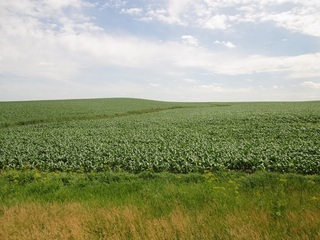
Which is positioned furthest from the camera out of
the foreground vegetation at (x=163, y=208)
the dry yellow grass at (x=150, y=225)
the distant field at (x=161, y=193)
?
the distant field at (x=161, y=193)

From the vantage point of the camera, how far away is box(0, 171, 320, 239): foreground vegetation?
5.79 meters

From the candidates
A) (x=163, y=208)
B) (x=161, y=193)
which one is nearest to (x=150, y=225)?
(x=163, y=208)

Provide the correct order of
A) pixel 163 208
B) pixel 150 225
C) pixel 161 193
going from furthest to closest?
pixel 161 193 < pixel 163 208 < pixel 150 225

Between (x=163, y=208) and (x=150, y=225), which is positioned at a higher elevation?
(x=150, y=225)

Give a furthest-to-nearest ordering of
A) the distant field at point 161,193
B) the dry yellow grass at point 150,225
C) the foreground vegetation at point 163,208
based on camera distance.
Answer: the distant field at point 161,193, the foreground vegetation at point 163,208, the dry yellow grass at point 150,225

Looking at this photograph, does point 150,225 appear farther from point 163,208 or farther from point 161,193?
point 161,193

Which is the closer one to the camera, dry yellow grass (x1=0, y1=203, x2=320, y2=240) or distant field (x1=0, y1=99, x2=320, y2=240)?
dry yellow grass (x1=0, y1=203, x2=320, y2=240)

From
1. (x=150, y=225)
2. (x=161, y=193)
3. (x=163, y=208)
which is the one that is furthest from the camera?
(x=161, y=193)

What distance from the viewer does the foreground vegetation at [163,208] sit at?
579 centimetres

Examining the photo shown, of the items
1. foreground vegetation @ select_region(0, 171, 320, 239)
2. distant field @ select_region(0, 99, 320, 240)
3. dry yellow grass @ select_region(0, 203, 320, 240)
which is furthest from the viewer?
distant field @ select_region(0, 99, 320, 240)

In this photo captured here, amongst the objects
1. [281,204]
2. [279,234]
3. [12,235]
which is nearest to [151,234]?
[279,234]

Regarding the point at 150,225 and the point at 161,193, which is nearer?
the point at 150,225

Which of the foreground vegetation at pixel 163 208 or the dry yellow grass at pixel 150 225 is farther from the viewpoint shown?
the foreground vegetation at pixel 163 208

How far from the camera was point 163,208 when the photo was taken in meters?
7.37
